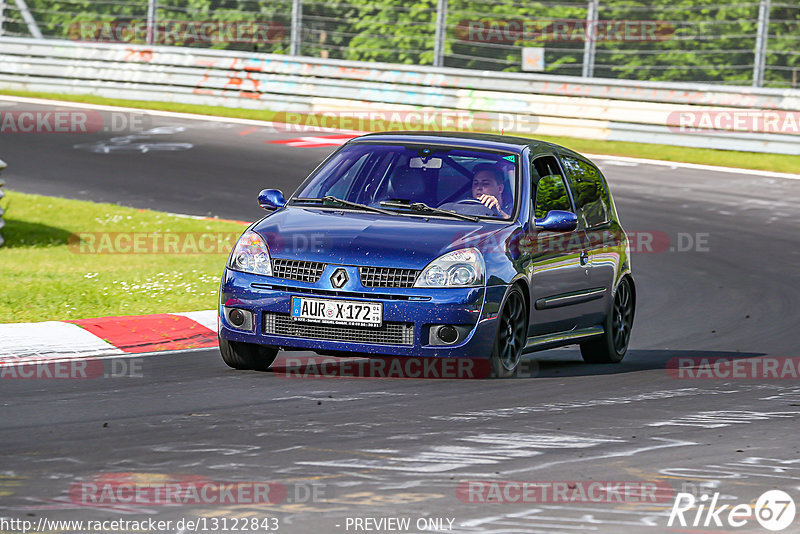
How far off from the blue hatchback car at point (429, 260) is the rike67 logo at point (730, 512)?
2999mm

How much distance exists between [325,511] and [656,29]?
20339mm

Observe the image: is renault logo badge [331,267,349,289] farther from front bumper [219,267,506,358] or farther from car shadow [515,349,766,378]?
car shadow [515,349,766,378]

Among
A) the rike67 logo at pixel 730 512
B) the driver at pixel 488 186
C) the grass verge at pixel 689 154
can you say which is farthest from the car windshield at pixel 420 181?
the grass verge at pixel 689 154

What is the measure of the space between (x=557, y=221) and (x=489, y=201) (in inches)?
18.2

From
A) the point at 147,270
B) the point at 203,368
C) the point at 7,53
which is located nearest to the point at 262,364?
the point at 203,368

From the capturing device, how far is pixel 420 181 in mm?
10203

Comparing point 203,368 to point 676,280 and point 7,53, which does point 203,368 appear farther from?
point 7,53

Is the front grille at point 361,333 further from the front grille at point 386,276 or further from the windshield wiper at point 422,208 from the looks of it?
the windshield wiper at point 422,208


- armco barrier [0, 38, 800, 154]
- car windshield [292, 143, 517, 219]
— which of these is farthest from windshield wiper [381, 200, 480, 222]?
armco barrier [0, 38, 800, 154]

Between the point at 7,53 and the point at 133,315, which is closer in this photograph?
the point at 133,315

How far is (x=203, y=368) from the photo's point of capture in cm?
973

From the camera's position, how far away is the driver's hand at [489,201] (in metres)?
10.0

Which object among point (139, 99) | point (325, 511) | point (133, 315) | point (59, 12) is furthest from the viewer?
point (59, 12)

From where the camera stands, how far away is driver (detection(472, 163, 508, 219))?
10023mm
